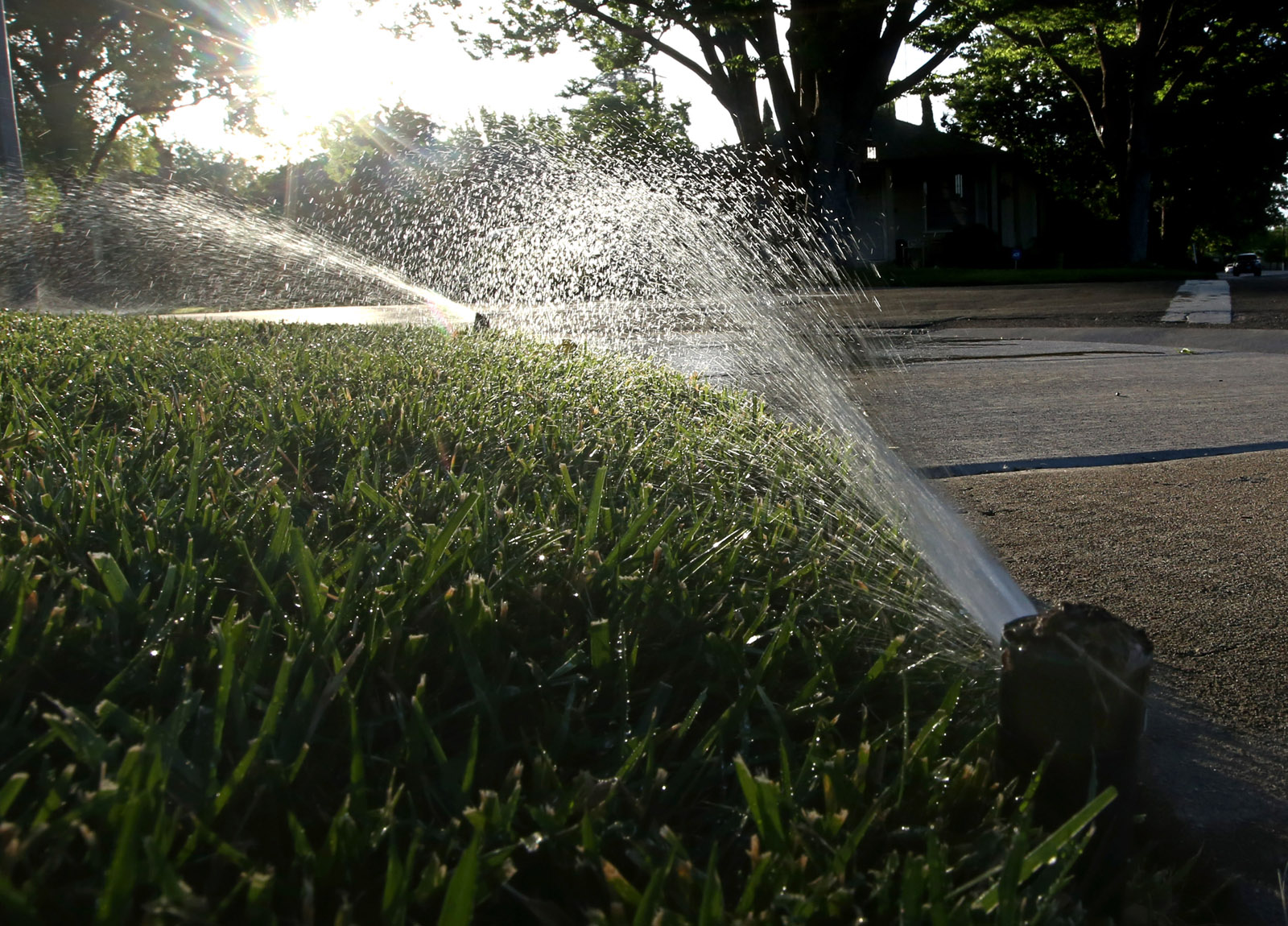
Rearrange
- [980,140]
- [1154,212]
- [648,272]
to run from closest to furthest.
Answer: [648,272] < [980,140] < [1154,212]

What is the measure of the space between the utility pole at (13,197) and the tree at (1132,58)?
20.5 metres

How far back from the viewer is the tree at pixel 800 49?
24.1 metres

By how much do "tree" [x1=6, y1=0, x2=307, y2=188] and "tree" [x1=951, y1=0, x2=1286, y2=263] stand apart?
20.9 metres

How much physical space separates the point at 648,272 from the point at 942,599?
8.55 meters

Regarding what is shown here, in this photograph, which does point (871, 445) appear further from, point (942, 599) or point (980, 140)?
point (980, 140)

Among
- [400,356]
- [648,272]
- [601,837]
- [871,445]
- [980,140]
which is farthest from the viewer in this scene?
[980,140]

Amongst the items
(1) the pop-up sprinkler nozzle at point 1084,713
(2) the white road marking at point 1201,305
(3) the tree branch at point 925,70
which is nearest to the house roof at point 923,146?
(3) the tree branch at point 925,70

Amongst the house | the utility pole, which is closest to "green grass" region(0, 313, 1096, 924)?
the utility pole

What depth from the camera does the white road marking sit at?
396 inches

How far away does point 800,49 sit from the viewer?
24.1m

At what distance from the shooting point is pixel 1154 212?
161 feet

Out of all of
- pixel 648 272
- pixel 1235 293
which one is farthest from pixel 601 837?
pixel 1235 293

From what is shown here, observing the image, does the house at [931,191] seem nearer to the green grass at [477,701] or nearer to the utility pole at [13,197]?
the utility pole at [13,197]

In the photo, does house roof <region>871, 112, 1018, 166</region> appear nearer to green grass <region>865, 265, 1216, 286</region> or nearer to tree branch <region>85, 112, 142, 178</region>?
green grass <region>865, 265, 1216, 286</region>
